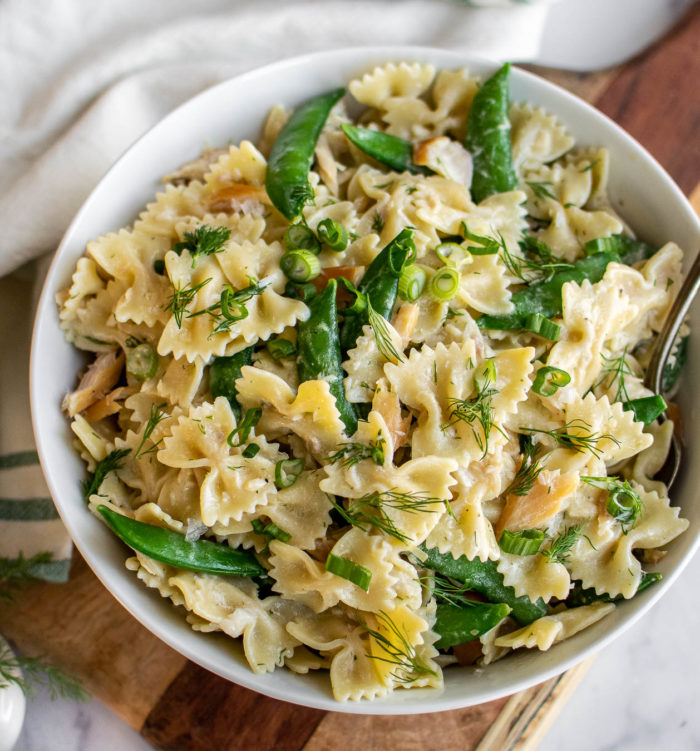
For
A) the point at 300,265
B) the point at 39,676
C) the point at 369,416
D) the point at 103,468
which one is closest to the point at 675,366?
the point at 369,416

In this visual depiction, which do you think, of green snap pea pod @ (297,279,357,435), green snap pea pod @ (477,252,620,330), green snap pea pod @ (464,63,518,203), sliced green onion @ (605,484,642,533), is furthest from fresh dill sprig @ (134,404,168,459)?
sliced green onion @ (605,484,642,533)

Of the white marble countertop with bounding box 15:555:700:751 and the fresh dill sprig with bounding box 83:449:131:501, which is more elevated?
the fresh dill sprig with bounding box 83:449:131:501

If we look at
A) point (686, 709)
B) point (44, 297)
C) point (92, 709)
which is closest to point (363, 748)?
point (92, 709)

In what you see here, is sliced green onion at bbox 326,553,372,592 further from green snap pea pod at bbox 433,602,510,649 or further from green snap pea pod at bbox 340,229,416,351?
green snap pea pod at bbox 340,229,416,351

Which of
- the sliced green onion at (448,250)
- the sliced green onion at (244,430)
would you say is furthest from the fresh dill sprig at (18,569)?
the sliced green onion at (448,250)

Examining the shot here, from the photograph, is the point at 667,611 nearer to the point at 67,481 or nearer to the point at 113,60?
the point at 67,481

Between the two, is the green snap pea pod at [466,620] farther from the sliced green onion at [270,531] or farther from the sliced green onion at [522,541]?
the sliced green onion at [270,531]

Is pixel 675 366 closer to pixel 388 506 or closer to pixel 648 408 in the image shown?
pixel 648 408
